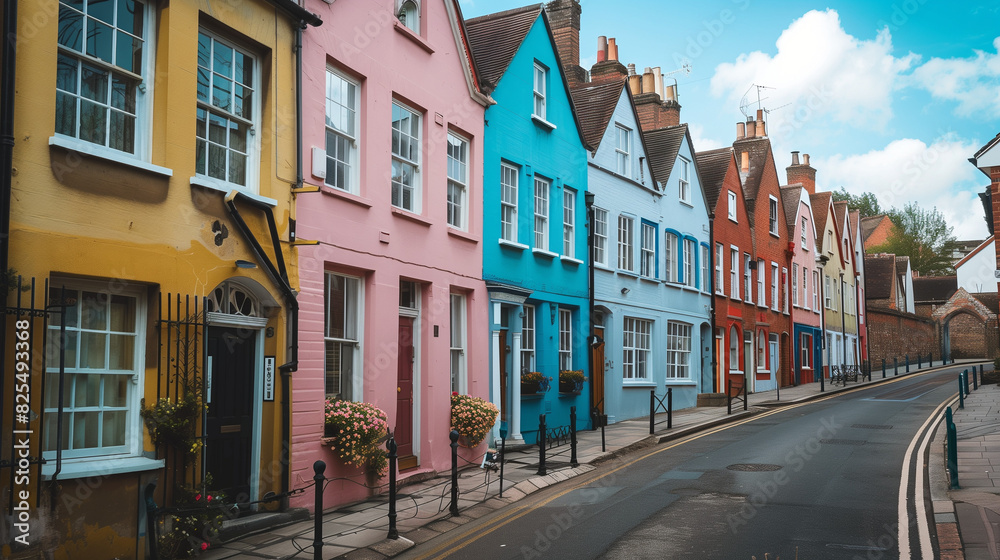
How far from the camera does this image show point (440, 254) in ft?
47.7

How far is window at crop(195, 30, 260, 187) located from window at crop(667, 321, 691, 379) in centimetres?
1866

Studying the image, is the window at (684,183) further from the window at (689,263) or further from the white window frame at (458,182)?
the white window frame at (458,182)

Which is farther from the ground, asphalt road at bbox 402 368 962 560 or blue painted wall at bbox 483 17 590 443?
blue painted wall at bbox 483 17 590 443

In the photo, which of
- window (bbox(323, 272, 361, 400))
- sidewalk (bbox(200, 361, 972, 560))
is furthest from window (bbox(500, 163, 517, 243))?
window (bbox(323, 272, 361, 400))

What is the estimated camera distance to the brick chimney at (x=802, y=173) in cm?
4662

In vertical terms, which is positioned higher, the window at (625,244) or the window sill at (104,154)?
the window at (625,244)

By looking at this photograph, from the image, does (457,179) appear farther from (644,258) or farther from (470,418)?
(644,258)

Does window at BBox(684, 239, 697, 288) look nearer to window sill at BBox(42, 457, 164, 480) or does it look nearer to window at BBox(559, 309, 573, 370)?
window at BBox(559, 309, 573, 370)

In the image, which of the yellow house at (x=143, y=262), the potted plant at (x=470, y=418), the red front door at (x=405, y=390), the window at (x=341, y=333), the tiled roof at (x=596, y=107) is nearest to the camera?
the yellow house at (x=143, y=262)

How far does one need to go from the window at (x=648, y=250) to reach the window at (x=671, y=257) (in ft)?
2.91

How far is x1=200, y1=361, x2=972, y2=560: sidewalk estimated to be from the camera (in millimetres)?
8570

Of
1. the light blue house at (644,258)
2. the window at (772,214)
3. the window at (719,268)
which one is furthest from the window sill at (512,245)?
the window at (772,214)

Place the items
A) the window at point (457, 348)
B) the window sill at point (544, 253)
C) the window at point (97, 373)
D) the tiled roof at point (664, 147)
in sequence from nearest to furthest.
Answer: the window at point (97, 373)
the window at point (457, 348)
the window sill at point (544, 253)
the tiled roof at point (664, 147)

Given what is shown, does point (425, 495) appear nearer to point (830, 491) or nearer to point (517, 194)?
point (830, 491)
